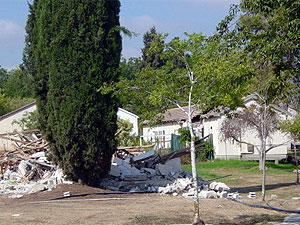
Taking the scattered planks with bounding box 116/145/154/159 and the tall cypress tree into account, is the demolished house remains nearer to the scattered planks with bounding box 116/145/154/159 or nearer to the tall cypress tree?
the scattered planks with bounding box 116/145/154/159

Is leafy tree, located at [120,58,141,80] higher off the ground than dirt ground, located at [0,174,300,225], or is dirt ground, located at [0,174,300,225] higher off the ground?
leafy tree, located at [120,58,141,80]

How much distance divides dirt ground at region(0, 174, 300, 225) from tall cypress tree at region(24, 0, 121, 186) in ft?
4.36

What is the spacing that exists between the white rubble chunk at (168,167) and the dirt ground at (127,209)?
2.37 metres

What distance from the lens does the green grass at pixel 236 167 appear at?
27.9m

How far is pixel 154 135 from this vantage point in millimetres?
41750

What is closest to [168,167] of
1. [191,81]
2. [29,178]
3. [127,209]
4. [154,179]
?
[154,179]

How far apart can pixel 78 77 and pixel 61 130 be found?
77.4 inches

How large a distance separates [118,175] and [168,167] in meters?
2.21

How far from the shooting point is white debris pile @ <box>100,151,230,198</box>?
17.8 m

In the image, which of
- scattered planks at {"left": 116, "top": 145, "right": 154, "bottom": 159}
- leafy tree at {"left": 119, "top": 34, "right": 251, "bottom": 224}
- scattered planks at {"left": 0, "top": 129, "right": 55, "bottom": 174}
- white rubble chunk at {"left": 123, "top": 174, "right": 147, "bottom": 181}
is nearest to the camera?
leafy tree at {"left": 119, "top": 34, "right": 251, "bottom": 224}

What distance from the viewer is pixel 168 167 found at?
19.9m

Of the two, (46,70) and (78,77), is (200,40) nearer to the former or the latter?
(78,77)

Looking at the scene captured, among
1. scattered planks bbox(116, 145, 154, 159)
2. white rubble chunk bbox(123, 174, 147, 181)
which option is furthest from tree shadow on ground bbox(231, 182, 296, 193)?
scattered planks bbox(116, 145, 154, 159)

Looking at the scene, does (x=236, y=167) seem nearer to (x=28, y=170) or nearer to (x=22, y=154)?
(x=22, y=154)
